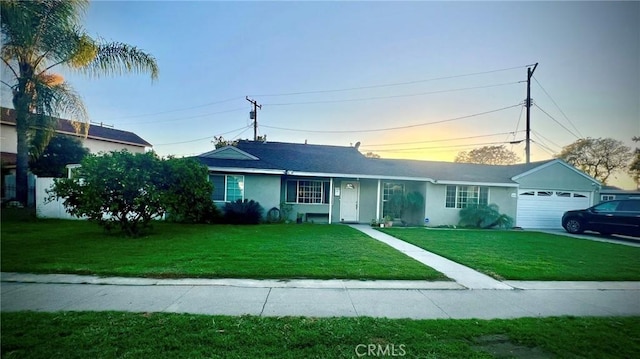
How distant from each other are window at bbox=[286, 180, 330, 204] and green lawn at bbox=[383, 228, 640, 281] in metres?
4.81

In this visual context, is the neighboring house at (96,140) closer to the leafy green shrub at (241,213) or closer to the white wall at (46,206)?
the white wall at (46,206)

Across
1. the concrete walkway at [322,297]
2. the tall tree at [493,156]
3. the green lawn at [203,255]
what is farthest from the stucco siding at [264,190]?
the tall tree at [493,156]

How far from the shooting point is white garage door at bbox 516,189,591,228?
50.4ft

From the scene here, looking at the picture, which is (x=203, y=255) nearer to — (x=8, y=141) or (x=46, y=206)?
(x=46, y=206)

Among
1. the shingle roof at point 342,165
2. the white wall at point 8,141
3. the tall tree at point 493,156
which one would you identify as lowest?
the shingle roof at point 342,165

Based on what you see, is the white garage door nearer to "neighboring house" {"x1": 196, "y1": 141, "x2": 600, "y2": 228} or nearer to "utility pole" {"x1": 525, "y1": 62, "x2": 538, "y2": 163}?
"neighboring house" {"x1": 196, "y1": 141, "x2": 600, "y2": 228}

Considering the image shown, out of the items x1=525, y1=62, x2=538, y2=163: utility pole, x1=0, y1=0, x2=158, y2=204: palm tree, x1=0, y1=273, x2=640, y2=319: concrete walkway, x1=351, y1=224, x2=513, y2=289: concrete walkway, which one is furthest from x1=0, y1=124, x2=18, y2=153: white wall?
x1=525, y1=62, x2=538, y2=163: utility pole

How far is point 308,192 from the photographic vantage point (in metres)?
14.3

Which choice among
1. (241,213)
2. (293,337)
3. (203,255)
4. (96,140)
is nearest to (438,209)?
(241,213)

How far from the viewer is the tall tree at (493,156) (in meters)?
39.9

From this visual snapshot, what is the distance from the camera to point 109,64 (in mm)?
11422

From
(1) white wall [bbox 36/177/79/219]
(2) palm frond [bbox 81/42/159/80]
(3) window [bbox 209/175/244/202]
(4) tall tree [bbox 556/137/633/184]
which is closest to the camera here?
(2) palm frond [bbox 81/42/159/80]

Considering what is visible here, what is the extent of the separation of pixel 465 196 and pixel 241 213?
39.5 feet

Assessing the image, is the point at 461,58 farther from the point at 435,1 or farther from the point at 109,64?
the point at 109,64
